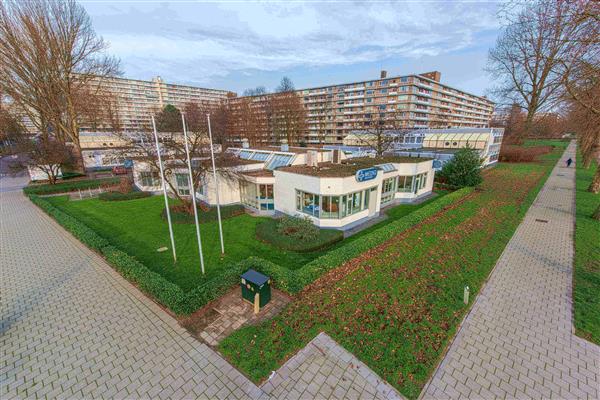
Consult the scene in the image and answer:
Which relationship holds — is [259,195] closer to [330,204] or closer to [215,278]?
[330,204]

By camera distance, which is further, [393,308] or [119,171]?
[119,171]

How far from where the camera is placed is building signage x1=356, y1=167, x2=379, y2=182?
15281 mm

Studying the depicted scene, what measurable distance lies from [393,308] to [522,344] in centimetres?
348

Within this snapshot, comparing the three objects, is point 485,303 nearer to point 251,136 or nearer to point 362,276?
point 362,276

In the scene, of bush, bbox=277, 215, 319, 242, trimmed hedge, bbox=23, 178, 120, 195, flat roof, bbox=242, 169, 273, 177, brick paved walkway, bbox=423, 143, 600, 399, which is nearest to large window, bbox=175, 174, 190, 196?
flat roof, bbox=242, 169, 273, 177

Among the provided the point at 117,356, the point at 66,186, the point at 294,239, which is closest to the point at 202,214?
the point at 294,239

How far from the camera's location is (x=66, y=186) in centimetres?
2584

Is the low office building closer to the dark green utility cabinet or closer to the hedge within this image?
the hedge

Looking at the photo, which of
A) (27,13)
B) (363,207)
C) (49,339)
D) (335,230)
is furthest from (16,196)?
(363,207)

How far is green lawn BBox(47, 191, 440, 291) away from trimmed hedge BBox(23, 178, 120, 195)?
617cm

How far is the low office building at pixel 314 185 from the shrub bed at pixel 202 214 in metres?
1.27

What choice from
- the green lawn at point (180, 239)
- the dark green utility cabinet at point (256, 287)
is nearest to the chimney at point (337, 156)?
the green lawn at point (180, 239)

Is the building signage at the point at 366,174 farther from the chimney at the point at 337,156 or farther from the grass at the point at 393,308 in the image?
the chimney at the point at 337,156

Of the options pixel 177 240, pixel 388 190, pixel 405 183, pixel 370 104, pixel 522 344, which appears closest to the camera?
pixel 522 344
